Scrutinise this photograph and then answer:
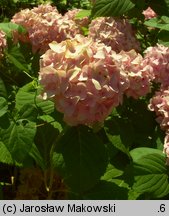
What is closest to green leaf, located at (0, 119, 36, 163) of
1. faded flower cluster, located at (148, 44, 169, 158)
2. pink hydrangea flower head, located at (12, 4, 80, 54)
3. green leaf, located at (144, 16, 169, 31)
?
faded flower cluster, located at (148, 44, 169, 158)

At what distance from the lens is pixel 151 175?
171cm

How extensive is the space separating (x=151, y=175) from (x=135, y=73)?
0.38 meters

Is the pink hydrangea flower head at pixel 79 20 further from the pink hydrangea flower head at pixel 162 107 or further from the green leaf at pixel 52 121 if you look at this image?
the green leaf at pixel 52 121

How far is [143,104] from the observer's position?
209 centimetres

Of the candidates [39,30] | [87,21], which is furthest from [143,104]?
[87,21]

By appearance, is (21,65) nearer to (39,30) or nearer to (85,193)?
(39,30)

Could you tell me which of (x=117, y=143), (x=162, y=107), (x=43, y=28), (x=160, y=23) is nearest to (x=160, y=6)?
(x=160, y=23)

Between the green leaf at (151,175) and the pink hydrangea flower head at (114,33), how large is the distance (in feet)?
2.35

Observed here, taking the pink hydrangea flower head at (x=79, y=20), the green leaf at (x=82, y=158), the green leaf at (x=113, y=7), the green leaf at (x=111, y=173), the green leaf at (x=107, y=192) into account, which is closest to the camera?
the green leaf at (x=82, y=158)

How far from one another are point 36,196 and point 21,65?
596mm

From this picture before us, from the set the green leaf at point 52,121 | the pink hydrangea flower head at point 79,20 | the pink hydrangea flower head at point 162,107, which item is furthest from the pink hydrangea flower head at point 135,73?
the pink hydrangea flower head at point 79,20

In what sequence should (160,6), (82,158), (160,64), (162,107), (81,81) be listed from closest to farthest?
1. (81,81)
2. (82,158)
3. (162,107)
4. (160,64)
5. (160,6)

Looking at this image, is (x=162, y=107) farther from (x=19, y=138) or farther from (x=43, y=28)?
(x=43, y=28)

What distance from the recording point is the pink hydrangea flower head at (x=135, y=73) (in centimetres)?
175
